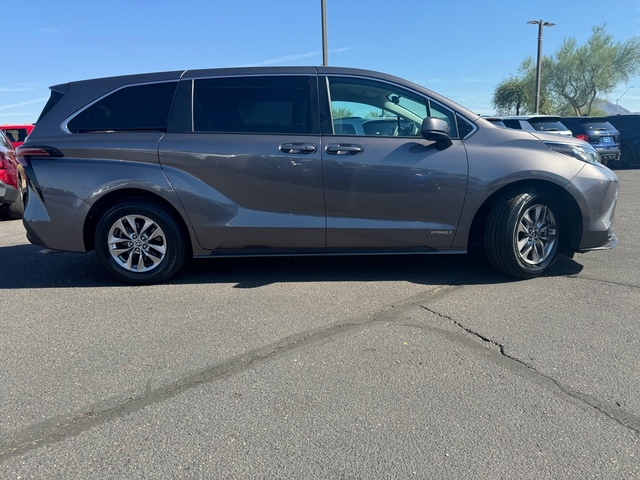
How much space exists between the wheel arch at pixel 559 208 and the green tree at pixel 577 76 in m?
41.9

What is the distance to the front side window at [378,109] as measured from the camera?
14.8ft

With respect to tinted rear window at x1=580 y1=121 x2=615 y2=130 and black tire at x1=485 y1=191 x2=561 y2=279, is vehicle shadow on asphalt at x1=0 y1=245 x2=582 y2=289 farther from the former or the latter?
tinted rear window at x1=580 y1=121 x2=615 y2=130

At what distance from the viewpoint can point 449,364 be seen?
3.04 m

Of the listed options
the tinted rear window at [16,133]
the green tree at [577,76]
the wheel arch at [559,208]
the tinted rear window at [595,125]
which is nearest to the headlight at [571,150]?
the wheel arch at [559,208]

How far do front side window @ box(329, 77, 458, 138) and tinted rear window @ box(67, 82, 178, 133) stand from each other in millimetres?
1502

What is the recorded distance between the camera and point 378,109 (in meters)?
4.61

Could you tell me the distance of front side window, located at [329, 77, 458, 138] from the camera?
451 centimetres

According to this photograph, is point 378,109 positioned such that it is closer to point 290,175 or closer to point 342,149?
point 342,149

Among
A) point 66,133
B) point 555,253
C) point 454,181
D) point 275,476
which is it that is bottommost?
point 275,476

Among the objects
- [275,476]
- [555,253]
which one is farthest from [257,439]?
[555,253]

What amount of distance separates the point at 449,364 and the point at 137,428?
1.76m

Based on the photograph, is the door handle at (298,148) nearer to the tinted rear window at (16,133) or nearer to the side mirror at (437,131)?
the side mirror at (437,131)

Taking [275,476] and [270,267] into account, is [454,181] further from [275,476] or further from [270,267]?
[275,476]

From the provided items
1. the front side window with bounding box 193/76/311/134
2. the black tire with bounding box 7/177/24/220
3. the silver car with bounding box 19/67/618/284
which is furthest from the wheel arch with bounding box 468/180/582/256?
the black tire with bounding box 7/177/24/220
